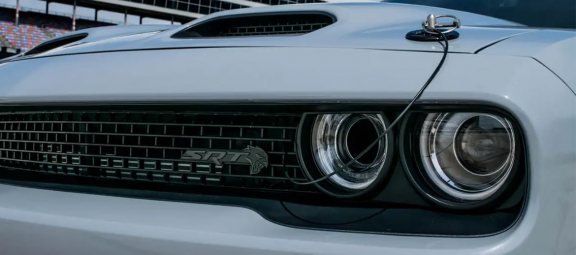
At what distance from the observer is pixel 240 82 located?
4.22 feet

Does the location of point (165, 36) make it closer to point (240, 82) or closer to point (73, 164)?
point (73, 164)

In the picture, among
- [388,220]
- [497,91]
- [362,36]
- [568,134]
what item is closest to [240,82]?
[362,36]

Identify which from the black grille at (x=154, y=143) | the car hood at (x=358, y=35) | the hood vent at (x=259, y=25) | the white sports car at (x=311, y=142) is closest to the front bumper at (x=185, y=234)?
the white sports car at (x=311, y=142)

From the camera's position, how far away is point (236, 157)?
142 cm

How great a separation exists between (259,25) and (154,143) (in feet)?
2.06

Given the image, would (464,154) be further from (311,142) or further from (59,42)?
(59,42)

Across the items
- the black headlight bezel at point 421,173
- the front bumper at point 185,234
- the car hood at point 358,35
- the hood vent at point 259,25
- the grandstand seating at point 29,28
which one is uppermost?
the grandstand seating at point 29,28

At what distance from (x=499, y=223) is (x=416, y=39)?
45cm

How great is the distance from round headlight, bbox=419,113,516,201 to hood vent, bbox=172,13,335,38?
61cm

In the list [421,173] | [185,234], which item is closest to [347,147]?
[421,173]

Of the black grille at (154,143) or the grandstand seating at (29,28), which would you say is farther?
the grandstand seating at (29,28)

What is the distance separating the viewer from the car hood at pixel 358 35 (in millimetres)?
1274

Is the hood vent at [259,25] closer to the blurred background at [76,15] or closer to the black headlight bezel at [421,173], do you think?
the black headlight bezel at [421,173]

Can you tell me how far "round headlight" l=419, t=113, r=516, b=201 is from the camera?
1130mm
